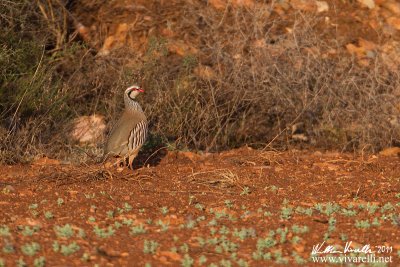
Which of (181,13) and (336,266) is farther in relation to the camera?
(181,13)

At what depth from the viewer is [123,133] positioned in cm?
842

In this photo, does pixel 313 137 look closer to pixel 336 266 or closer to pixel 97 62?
pixel 97 62

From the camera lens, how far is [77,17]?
465 inches

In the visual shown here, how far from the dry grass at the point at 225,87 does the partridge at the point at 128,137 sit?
1029 mm

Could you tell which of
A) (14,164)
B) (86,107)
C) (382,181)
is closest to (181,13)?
(86,107)

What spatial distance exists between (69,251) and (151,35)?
6854 mm

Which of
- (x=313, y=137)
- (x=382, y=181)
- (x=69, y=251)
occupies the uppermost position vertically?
(x=69, y=251)

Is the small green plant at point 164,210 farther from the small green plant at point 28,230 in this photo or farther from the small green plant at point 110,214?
A: the small green plant at point 28,230

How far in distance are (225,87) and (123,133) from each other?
233 cm

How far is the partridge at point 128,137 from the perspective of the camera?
834cm

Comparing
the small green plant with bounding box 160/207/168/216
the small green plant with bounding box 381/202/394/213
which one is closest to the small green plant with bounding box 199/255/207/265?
the small green plant with bounding box 160/207/168/216

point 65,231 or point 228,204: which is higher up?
point 65,231

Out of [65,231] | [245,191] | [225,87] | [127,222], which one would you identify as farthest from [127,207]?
[225,87]

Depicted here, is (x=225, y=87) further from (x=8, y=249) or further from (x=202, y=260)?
(x=8, y=249)
